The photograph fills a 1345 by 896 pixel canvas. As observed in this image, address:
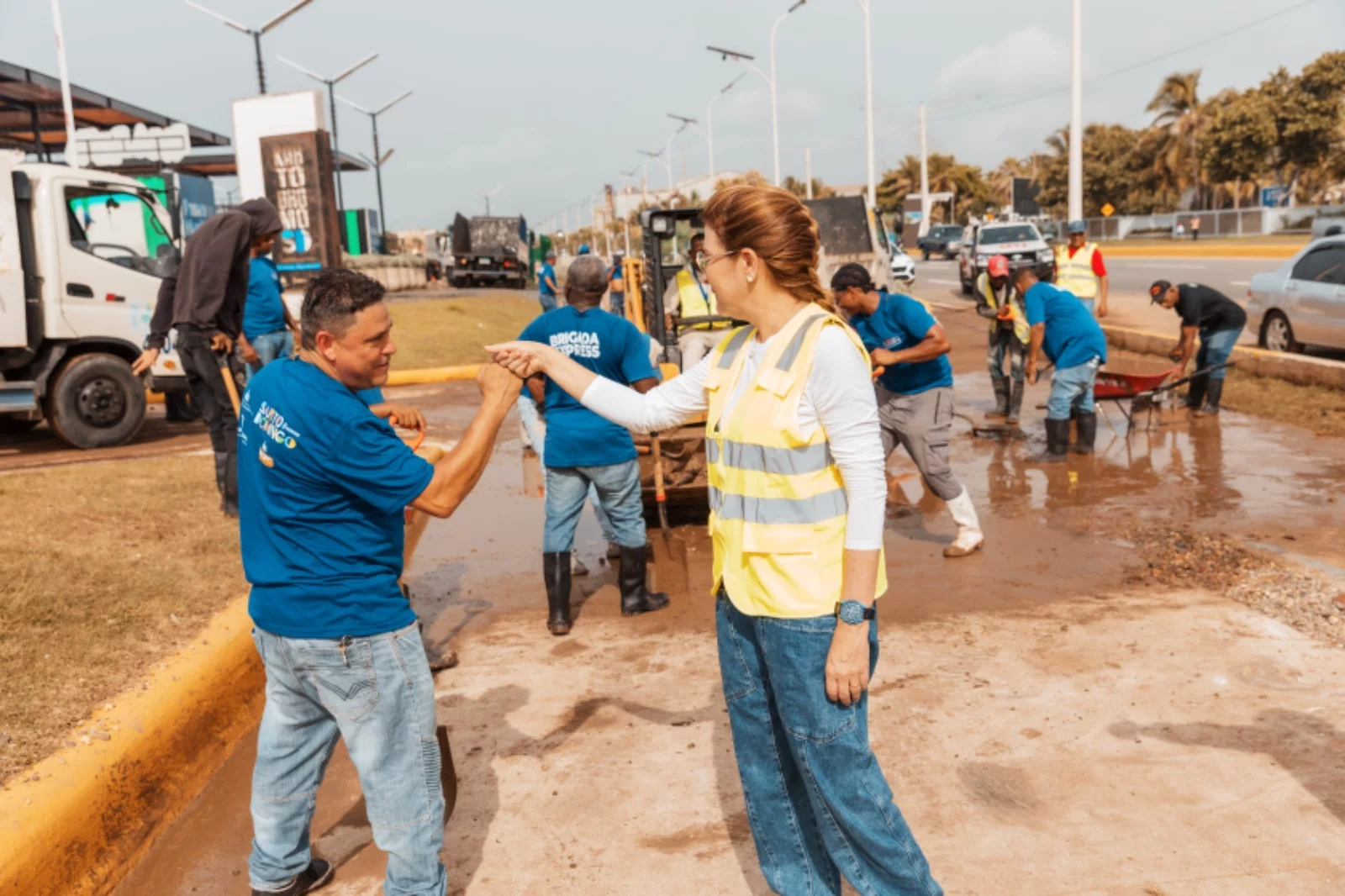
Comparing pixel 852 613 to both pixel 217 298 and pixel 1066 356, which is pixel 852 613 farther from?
pixel 1066 356

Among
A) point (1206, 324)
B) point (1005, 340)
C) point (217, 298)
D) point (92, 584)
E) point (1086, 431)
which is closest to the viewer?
point (92, 584)

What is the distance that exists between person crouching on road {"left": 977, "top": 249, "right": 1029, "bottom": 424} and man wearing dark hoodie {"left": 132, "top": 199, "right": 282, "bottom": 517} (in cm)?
699

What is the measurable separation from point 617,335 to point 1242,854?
11.4ft

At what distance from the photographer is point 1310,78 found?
4872 cm

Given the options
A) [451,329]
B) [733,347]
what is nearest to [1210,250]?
[451,329]

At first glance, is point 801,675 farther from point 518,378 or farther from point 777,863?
point 518,378

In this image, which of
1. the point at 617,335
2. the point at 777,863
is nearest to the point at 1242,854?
the point at 777,863

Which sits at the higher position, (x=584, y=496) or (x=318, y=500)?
(x=318, y=500)

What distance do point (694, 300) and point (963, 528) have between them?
3.33 m

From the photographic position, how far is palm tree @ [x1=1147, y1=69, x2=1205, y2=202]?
62.9 m

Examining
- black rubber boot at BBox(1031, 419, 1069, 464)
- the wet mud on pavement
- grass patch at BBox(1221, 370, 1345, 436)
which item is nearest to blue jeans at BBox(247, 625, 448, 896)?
the wet mud on pavement

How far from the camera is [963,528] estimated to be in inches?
266

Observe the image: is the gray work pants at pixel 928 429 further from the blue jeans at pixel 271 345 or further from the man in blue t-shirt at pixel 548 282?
the man in blue t-shirt at pixel 548 282

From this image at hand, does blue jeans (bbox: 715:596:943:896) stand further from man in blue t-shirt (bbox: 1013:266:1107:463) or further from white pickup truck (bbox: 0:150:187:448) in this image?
white pickup truck (bbox: 0:150:187:448)
